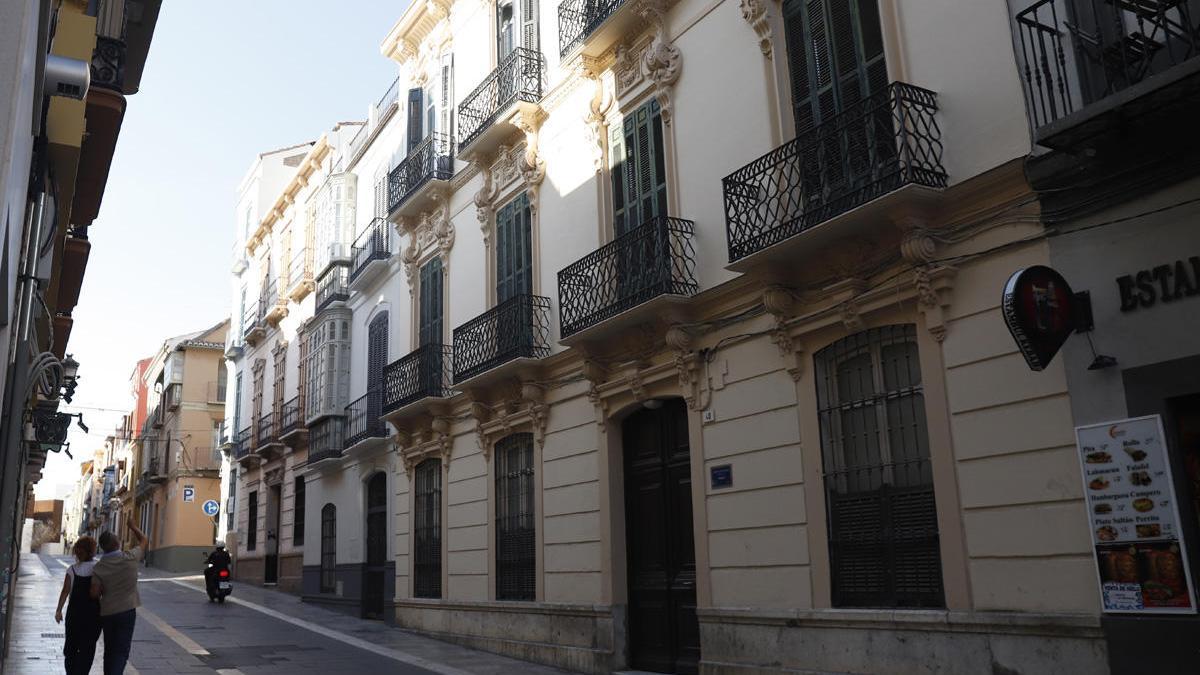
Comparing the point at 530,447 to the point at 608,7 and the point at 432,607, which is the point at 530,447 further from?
Result: the point at 608,7

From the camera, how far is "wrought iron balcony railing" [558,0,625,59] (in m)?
13.5

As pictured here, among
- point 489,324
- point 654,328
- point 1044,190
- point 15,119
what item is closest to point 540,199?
point 489,324

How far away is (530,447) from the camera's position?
15.4 metres

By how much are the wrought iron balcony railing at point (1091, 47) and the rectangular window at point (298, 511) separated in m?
22.7

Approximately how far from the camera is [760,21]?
11.2m

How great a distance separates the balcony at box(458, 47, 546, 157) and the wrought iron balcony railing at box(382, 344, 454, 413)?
355 cm

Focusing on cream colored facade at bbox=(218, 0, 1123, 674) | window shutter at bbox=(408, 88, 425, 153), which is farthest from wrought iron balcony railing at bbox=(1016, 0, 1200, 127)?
window shutter at bbox=(408, 88, 425, 153)

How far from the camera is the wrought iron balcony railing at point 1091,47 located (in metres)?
7.09

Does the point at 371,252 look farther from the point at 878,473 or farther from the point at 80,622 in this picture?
the point at 878,473

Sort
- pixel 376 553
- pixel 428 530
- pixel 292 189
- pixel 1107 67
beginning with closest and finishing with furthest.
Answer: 1. pixel 1107 67
2. pixel 428 530
3. pixel 376 553
4. pixel 292 189

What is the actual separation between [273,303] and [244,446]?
16.2ft

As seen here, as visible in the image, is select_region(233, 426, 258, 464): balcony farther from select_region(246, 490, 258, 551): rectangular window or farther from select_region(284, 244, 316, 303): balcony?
select_region(284, 244, 316, 303): balcony

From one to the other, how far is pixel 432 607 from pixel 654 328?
786cm

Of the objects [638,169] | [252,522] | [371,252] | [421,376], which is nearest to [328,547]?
[371,252]
